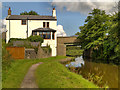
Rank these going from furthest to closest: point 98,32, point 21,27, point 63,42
A: point 63,42 → point 21,27 → point 98,32

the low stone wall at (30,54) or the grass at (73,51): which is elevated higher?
the low stone wall at (30,54)

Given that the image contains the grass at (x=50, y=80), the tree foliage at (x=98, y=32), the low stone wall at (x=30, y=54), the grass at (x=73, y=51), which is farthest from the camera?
the grass at (x=73, y=51)

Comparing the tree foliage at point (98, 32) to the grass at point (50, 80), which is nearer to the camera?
the grass at point (50, 80)

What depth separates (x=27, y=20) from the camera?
41750 millimetres

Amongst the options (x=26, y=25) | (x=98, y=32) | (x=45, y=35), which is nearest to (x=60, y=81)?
(x=98, y=32)

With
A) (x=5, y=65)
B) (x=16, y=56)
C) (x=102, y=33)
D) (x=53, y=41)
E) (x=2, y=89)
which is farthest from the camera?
(x=53, y=41)

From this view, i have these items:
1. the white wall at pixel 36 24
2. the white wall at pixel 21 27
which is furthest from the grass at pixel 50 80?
the white wall at pixel 36 24

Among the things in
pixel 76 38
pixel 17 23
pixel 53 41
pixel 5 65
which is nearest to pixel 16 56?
pixel 5 65

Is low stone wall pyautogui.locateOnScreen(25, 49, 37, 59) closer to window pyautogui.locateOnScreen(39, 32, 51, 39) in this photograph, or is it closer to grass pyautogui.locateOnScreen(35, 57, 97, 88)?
window pyautogui.locateOnScreen(39, 32, 51, 39)

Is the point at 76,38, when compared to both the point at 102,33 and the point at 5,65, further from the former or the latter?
the point at 5,65

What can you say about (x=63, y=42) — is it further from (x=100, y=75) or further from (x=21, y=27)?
(x=100, y=75)

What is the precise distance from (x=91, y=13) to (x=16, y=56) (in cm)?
2035

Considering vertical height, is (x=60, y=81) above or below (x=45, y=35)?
below

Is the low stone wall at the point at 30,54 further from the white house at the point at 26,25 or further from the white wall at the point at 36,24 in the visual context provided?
the white wall at the point at 36,24
